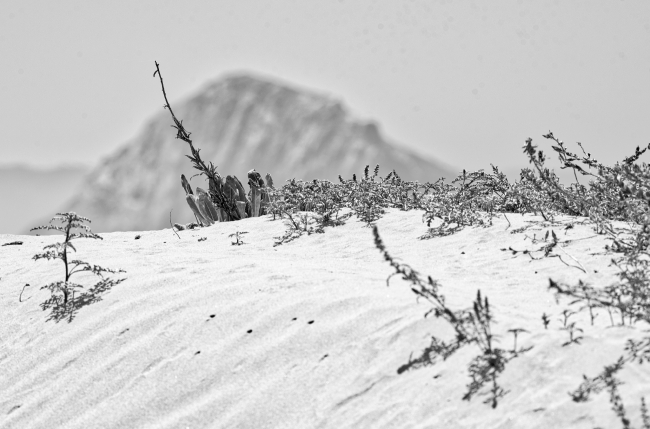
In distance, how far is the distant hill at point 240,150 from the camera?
5443 inches

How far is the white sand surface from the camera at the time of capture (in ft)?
9.23

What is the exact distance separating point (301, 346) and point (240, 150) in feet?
494

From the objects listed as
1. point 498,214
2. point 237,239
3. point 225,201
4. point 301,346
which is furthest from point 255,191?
point 301,346

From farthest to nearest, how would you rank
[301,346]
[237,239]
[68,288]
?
1. [237,239]
2. [68,288]
3. [301,346]

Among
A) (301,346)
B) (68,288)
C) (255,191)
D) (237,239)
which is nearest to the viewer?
(301,346)

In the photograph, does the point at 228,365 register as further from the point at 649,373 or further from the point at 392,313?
the point at 649,373

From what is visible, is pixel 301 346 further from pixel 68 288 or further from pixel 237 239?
pixel 237 239

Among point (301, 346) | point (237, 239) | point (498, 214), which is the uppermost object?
point (237, 239)

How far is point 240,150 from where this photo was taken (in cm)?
15238

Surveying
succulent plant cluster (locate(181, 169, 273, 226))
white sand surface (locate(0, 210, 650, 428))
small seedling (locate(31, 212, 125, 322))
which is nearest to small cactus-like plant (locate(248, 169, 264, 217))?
succulent plant cluster (locate(181, 169, 273, 226))

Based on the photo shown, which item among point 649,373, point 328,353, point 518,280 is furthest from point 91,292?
point 649,373

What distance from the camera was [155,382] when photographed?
3621 millimetres

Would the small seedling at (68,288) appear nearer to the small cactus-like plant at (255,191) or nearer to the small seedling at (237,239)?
the small seedling at (237,239)

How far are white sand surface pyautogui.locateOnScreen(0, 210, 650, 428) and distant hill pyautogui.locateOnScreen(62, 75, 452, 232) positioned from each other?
4917 inches
